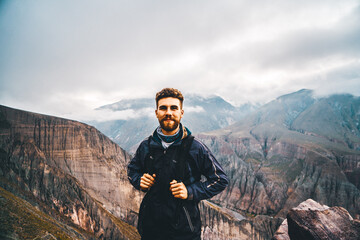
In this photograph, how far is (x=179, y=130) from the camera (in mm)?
3379

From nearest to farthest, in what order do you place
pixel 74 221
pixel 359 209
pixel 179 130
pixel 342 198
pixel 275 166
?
pixel 179 130 < pixel 74 221 < pixel 359 209 < pixel 342 198 < pixel 275 166

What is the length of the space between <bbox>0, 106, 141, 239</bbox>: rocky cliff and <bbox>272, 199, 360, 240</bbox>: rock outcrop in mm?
23621


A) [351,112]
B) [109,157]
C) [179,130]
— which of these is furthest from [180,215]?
[351,112]

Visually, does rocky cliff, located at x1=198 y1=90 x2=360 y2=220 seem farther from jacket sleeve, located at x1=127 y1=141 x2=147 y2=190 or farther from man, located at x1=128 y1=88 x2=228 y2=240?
jacket sleeve, located at x1=127 y1=141 x2=147 y2=190

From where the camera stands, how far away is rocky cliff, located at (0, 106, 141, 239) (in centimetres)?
2394

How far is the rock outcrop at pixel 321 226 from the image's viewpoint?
19.3ft

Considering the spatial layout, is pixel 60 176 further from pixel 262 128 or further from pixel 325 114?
pixel 325 114

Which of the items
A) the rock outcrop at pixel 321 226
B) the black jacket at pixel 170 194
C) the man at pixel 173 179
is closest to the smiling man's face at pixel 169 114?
the man at pixel 173 179

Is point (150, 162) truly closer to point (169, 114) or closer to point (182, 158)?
point (182, 158)

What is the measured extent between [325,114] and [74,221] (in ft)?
617

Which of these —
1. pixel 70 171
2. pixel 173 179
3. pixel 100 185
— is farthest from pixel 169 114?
pixel 100 185

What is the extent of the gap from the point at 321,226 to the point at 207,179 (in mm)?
5814

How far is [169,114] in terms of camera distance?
3.18 meters

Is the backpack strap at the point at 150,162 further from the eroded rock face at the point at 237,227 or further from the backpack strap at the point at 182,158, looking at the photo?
the eroded rock face at the point at 237,227
